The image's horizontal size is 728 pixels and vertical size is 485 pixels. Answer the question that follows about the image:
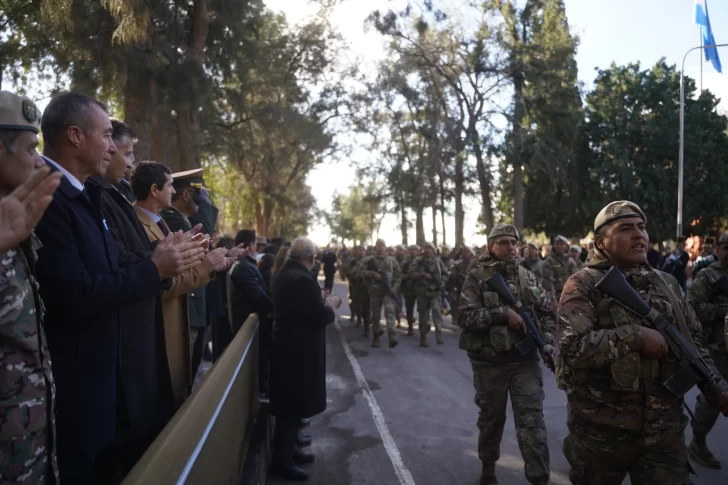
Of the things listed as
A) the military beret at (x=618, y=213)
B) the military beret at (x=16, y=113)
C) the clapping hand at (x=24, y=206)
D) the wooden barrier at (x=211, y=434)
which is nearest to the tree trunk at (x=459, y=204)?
the wooden barrier at (x=211, y=434)

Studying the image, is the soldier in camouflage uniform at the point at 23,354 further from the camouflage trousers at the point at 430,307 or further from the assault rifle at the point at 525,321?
the camouflage trousers at the point at 430,307

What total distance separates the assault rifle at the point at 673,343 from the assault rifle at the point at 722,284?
2.38m

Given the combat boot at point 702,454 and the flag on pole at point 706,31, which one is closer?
the combat boot at point 702,454

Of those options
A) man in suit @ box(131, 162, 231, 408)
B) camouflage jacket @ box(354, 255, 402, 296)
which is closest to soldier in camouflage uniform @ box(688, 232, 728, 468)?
man in suit @ box(131, 162, 231, 408)

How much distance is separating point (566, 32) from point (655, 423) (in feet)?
84.0

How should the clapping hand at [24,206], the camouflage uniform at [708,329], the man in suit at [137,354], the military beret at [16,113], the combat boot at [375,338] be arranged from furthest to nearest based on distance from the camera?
the combat boot at [375,338] < the camouflage uniform at [708,329] < the man in suit at [137,354] < the military beret at [16,113] < the clapping hand at [24,206]

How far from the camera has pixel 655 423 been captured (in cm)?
310

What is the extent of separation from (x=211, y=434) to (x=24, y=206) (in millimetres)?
1327

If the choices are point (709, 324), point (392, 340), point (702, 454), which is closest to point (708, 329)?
point (709, 324)

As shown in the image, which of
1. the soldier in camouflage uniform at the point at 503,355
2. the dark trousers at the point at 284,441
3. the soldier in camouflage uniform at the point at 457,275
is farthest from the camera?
the soldier in camouflage uniform at the point at 457,275

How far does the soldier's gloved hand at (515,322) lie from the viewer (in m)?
4.66

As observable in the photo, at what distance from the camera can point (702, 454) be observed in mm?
5117

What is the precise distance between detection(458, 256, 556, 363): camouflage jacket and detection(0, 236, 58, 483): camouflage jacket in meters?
3.54

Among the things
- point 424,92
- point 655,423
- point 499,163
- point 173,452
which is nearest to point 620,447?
point 655,423
